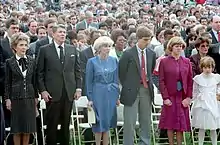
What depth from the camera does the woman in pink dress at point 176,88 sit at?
31.4ft

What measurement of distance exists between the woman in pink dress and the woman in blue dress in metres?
0.77

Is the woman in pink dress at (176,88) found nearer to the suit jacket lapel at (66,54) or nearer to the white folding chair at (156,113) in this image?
the white folding chair at (156,113)

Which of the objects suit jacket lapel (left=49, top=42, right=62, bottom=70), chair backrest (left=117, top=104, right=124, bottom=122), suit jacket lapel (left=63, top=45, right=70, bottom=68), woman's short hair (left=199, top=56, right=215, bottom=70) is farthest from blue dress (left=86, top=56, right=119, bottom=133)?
woman's short hair (left=199, top=56, right=215, bottom=70)

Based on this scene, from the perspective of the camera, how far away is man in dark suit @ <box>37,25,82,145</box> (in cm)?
930

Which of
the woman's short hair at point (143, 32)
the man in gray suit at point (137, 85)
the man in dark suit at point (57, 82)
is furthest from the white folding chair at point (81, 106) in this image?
the woman's short hair at point (143, 32)

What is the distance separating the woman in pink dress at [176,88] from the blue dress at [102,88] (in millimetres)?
773

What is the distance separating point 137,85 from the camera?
9.52 m

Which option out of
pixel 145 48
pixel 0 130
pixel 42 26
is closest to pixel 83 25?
pixel 42 26

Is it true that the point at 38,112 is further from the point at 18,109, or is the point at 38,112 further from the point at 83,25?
the point at 83,25

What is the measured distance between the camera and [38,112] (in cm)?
969

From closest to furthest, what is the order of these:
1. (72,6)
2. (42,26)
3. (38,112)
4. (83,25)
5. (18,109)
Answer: (18,109) → (38,112) → (42,26) → (83,25) → (72,6)

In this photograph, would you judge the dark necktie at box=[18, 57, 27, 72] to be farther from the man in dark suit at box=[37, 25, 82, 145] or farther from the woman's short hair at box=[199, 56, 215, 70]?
the woman's short hair at box=[199, 56, 215, 70]

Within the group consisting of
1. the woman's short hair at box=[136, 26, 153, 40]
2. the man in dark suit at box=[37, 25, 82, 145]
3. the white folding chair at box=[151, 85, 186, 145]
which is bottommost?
the white folding chair at box=[151, 85, 186, 145]

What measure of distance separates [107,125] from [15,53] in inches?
69.5
